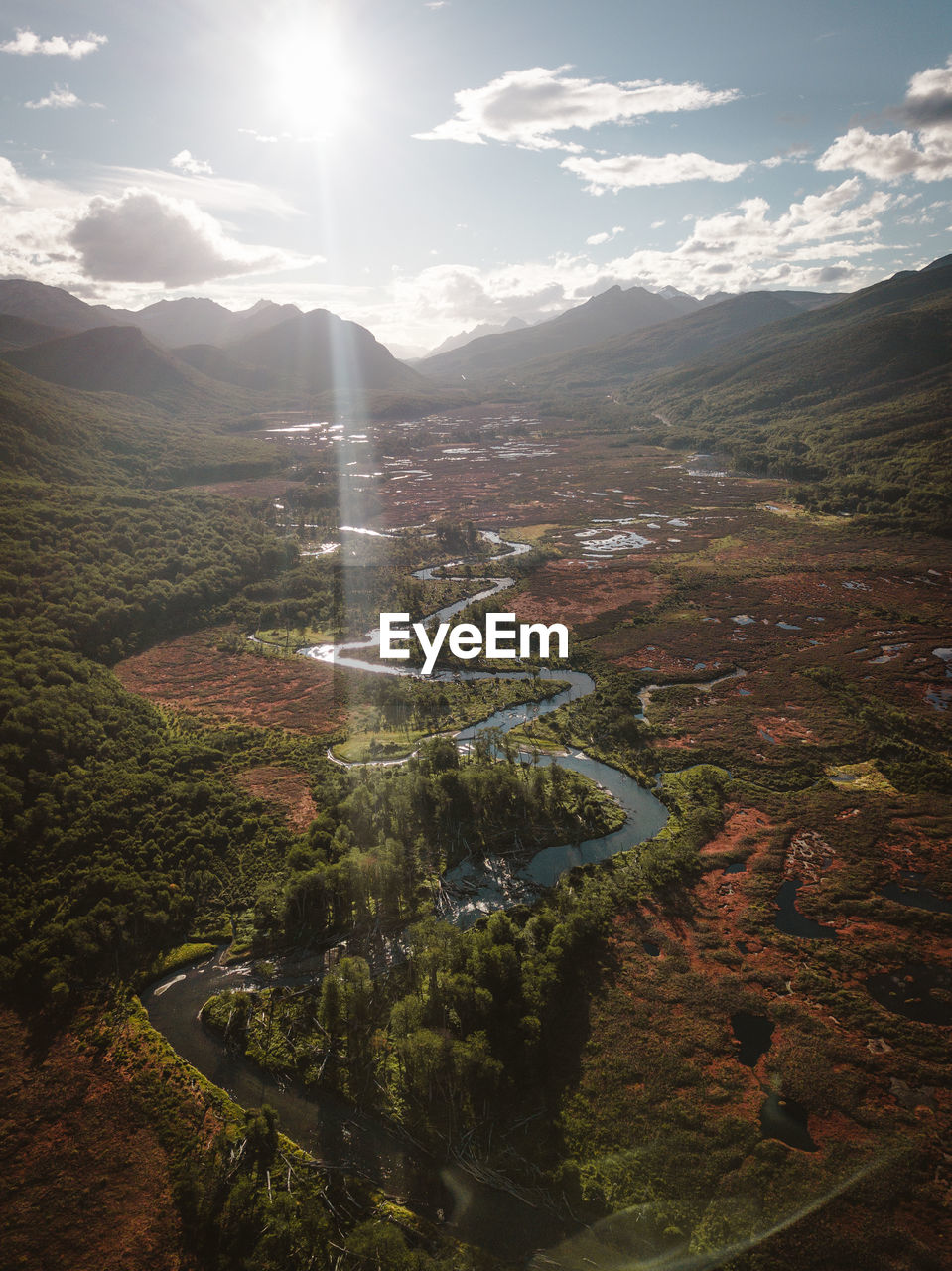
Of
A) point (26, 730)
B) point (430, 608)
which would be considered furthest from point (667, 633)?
point (26, 730)

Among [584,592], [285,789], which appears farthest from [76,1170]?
[584,592]

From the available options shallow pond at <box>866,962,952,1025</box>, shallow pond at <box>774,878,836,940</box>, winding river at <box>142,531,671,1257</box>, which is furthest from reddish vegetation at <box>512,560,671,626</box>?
shallow pond at <box>866,962,952,1025</box>

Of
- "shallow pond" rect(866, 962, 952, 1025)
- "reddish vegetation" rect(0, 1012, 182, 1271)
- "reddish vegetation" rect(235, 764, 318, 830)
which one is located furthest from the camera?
"reddish vegetation" rect(235, 764, 318, 830)

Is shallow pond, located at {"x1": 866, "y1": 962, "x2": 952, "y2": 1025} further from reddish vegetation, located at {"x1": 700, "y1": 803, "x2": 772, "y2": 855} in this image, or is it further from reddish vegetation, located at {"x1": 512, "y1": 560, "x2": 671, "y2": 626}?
reddish vegetation, located at {"x1": 512, "y1": 560, "x2": 671, "y2": 626}

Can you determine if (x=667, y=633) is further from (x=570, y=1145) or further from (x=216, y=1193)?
(x=216, y=1193)

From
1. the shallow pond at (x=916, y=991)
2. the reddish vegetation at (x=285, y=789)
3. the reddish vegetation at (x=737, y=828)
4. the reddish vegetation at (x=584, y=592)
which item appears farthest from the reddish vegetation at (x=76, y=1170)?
the reddish vegetation at (x=584, y=592)

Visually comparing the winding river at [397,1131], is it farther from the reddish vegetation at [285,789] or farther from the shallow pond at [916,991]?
the shallow pond at [916,991]

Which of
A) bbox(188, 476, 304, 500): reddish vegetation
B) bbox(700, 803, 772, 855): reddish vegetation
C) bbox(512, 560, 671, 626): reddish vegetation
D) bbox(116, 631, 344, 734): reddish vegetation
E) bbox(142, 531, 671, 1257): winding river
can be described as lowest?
bbox(142, 531, 671, 1257): winding river
